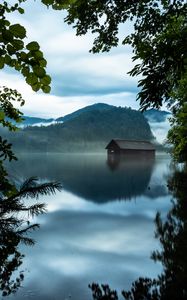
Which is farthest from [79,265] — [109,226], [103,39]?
[103,39]

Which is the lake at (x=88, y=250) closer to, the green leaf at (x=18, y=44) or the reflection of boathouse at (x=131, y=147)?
the green leaf at (x=18, y=44)

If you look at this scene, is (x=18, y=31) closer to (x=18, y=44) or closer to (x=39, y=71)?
(x=18, y=44)

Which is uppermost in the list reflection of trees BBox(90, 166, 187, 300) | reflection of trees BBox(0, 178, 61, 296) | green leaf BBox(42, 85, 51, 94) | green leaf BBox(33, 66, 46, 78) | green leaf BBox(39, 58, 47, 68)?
green leaf BBox(39, 58, 47, 68)

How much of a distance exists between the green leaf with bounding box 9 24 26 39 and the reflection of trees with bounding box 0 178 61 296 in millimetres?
2671

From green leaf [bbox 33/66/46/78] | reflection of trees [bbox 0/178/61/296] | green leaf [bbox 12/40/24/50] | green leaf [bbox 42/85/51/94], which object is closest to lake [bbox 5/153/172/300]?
reflection of trees [bbox 0/178/61/296]

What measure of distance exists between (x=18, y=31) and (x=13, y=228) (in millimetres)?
5027

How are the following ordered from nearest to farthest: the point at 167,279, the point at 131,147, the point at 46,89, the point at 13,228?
the point at 46,89 < the point at 13,228 < the point at 167,279 < the point at 131,147

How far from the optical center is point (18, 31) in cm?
219

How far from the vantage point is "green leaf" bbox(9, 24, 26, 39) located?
2.17 meters

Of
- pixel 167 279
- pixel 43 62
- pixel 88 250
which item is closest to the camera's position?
pixel 43 62

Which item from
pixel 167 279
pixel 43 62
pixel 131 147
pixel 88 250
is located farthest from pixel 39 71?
pixel 131 147

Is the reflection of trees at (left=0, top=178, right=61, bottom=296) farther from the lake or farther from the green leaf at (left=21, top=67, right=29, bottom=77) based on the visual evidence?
the green leaf at (left=21, top=67, right=29, bottom=77)

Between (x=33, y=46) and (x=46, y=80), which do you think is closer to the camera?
(x=33, y=46)

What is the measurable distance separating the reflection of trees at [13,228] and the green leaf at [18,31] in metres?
2.67
